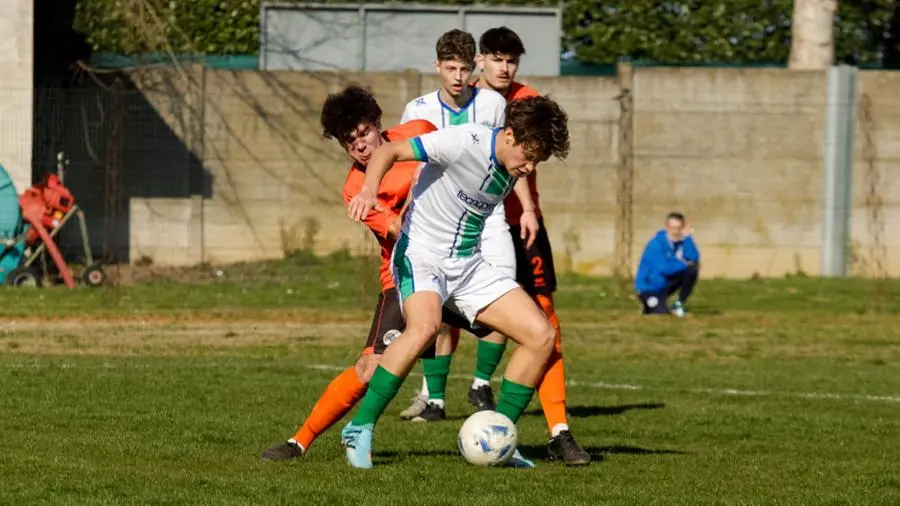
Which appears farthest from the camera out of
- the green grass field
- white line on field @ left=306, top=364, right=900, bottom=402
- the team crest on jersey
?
white line on field @ left=306, top=364, right=900, bottom=402

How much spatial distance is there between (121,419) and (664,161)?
49.4 feet

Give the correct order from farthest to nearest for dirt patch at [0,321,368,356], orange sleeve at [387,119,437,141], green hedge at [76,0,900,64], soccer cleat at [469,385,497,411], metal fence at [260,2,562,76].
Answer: green hedge at [76,0,900,64]
metal fence at [260,2,562,76]
dirt patch at [0,321,368,356]
soccer cleat at [469,385,497,411]
orange sleeve at [387,119,437,141]

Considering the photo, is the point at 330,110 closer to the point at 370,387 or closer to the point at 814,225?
the point at 370,387

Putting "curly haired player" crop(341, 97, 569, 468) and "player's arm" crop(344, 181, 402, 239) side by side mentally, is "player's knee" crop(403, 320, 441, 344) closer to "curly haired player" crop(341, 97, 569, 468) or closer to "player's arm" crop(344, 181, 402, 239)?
"curly haired player" crop(341, 97, 569, 468)

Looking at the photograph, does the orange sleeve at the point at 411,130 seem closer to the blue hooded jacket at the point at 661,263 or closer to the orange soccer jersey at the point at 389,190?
the orange soccer jersey at the point at 389,190

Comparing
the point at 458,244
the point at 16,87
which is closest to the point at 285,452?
the point at 458,244

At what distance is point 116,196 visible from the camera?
2312 cm

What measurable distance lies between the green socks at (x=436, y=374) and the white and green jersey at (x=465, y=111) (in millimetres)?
1102

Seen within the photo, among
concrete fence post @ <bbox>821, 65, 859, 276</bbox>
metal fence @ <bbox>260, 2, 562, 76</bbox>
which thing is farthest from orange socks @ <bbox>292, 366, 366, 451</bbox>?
metal fence @ <bbox>260, 2, 562, 76</bbox>

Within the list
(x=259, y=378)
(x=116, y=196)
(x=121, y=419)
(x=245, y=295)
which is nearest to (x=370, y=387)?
(x=121, y=419)

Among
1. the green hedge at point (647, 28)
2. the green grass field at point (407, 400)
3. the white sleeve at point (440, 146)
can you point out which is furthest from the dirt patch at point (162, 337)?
the green hedge at point (647, 28)

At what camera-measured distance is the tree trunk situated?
85.0ft

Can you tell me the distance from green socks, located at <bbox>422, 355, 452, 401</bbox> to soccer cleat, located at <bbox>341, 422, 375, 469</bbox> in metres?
2.43

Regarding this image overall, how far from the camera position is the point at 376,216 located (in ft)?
29.6
